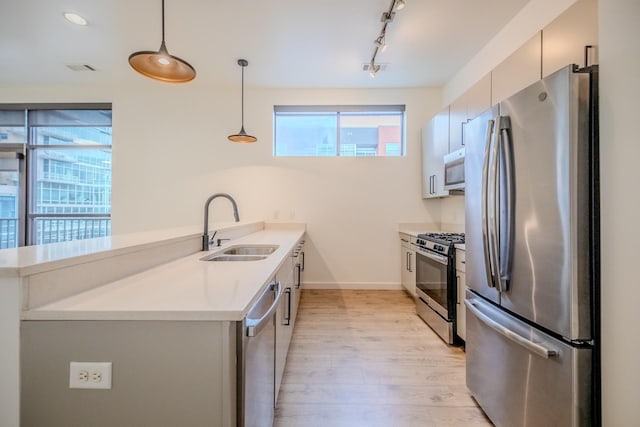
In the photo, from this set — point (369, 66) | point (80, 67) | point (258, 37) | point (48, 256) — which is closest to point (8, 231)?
point (80, 67)

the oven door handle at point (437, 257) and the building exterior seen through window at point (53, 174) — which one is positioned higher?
the building exterior seen through window at point (53, 174)

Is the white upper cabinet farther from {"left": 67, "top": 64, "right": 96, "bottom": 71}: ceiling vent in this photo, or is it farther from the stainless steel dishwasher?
{"left": 67, "top": 64, "right": 96, "bottom": 71}: ceiling vent

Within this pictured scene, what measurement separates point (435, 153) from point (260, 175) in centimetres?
245

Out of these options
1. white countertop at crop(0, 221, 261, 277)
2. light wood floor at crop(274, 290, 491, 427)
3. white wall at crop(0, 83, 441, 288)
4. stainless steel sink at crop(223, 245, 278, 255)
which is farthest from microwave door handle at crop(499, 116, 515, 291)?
white wall at crop(0, 83, 441, 288)

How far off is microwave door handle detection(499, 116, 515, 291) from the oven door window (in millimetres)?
1190

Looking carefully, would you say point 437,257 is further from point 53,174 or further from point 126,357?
point 53,174

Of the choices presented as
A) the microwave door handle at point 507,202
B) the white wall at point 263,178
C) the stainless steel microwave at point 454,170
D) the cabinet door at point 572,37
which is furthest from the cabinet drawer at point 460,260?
the white wall at point 263,178

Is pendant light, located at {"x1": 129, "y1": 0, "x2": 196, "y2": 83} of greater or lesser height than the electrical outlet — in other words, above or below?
above

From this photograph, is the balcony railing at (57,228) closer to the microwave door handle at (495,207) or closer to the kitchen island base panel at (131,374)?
the kitchen island base panel at (131,374)

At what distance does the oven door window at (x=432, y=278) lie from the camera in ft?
8.93

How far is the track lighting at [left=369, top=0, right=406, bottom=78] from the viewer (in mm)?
2443

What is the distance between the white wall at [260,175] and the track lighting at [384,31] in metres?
0.89

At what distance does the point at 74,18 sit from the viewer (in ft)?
9.27

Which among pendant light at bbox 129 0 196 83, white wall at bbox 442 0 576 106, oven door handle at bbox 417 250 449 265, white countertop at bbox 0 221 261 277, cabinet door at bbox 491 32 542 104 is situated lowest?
oven door handle at bbox 417 250 449 265
